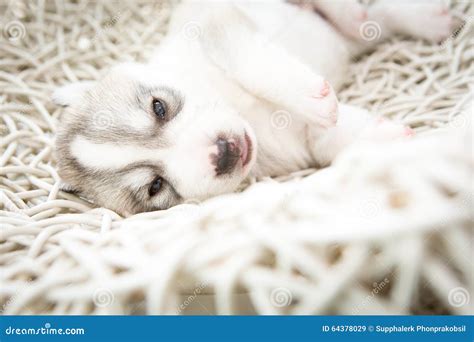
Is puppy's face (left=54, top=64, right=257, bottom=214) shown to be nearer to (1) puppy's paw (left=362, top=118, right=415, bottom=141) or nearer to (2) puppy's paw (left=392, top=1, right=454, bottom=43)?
(1) puppy's paw (left=362, top=118, right=415, bottom=141)

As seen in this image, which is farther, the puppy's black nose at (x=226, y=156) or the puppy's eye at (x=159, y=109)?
the puppy's eye at (x=159, y=109)

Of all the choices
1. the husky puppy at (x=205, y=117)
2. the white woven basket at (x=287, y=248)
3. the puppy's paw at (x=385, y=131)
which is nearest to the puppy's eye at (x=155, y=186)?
the husky puppy at (x=205, y=117)

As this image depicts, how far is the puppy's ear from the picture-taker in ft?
5.39

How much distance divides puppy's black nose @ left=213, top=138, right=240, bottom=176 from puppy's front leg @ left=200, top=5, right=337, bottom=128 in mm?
249

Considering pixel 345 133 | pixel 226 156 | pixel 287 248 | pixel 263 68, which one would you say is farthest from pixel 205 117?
pixel 287 248

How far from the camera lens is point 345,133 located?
157 cm

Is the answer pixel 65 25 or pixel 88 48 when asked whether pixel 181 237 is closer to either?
pixel 88 48

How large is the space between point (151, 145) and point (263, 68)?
0.43 metres

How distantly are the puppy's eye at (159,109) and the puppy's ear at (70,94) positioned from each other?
0.31 meters

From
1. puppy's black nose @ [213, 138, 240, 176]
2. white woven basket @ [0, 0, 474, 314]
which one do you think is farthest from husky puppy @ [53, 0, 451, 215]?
white woven basket @ [0, 0, 474, 314]

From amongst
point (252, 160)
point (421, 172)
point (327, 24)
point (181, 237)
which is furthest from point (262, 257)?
point (327, 24)

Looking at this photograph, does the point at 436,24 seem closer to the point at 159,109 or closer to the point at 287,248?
the point at 159,109

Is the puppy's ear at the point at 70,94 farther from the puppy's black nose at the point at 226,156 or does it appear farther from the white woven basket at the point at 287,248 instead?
the puppy's black nose at the point at 226,156

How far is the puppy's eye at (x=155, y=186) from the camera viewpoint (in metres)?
1.47
